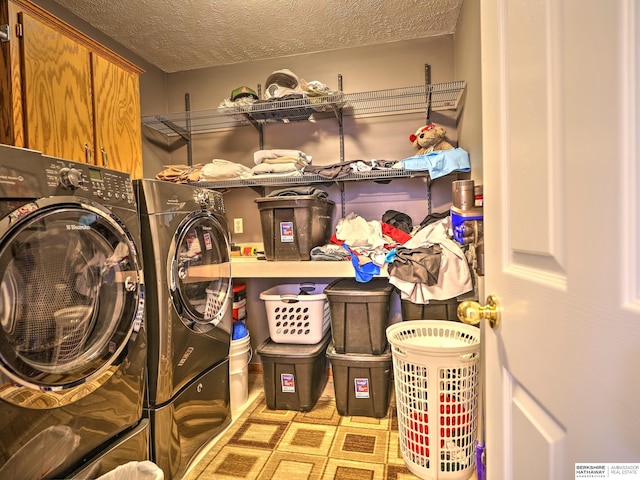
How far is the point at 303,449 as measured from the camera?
63.6 inches

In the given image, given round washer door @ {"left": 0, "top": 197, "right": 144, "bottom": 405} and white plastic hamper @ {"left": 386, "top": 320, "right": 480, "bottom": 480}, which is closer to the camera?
round washer door @ {"left": 0, "top": 197, "right": 144, "bottom": 405}

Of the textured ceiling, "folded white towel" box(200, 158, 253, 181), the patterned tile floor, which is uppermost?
the textured ceiling

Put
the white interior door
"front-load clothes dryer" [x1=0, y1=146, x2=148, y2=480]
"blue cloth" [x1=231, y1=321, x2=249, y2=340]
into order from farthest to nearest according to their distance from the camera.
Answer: "blue cloth" [x1=231, y1=321, x2=249, y2=340] < "front-load clothes dryer" [x1=0, y1=146, x2=148, y2=480] < the white interior door

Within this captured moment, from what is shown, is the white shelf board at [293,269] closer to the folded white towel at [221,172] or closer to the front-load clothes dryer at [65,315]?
the folded white towel at [221,172]

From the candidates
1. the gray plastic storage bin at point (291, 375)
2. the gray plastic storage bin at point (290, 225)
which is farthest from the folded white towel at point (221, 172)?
the gray plastic storage bin at point (291, 375)

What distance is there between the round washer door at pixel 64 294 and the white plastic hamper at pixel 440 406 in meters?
1.13

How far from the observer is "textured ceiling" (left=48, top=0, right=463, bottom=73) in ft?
6.14

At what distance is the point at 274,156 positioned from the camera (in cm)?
217

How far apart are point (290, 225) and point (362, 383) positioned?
3.28 ft

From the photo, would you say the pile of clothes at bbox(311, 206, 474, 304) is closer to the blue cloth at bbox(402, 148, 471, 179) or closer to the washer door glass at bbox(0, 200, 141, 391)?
the blue cloth at bbox(402, 148, 471, 179)

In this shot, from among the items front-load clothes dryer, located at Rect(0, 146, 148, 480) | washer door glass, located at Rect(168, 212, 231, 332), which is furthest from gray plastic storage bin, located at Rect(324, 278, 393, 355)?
front-load clothes dryer, located at Rect(0, 146, 148, 480)

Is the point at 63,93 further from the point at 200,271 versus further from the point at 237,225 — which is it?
the point at 237,225

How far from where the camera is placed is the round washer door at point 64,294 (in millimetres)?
867

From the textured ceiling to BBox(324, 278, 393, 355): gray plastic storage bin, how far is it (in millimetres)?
1651
